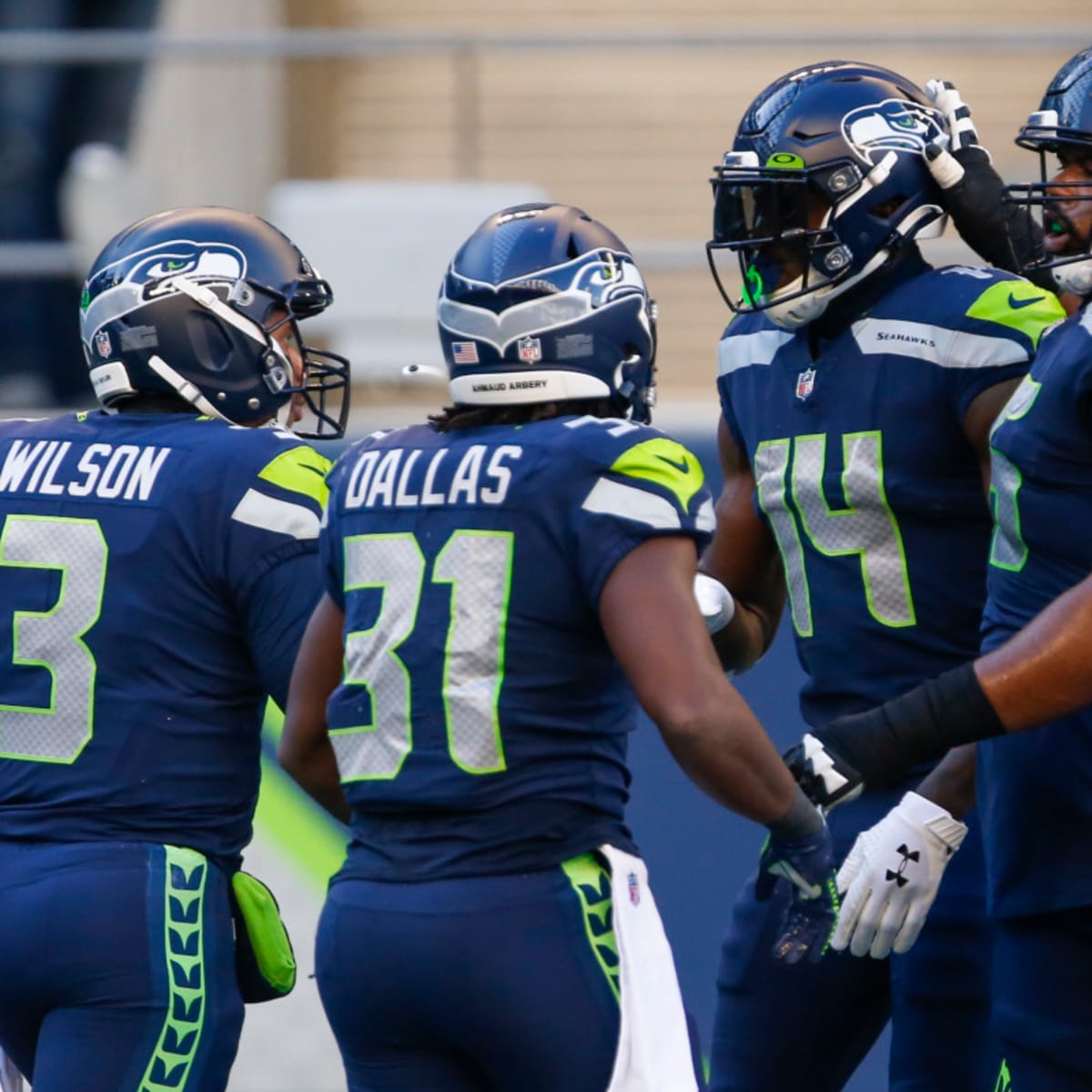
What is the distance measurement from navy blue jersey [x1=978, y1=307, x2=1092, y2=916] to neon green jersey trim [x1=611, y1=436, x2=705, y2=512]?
1.72 ft

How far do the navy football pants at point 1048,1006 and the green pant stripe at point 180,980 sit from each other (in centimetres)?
118

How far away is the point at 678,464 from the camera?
9.78 ft

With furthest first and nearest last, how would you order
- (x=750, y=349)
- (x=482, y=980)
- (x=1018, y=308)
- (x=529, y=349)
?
(x=750, y=349) < (x=1018, y=308) < (x=529, y=349) < (x=482, y=980)

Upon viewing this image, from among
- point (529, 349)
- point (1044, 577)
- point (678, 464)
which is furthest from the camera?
point (1044, 577)

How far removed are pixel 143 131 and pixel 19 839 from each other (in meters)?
3.45

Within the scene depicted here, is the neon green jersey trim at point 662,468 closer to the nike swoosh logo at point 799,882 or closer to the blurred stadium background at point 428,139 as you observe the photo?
the nike swoosh logo at point 799,882

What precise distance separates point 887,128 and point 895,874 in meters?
1.25

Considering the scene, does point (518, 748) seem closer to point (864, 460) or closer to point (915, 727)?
point (915, 727)

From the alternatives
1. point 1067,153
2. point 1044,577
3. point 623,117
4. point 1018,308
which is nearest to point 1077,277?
point 1067,153

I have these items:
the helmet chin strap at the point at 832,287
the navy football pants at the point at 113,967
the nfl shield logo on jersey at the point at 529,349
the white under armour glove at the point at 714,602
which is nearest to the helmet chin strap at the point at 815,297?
the helmet chin strap at the point at 832,287

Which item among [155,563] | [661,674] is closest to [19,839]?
[155,563]

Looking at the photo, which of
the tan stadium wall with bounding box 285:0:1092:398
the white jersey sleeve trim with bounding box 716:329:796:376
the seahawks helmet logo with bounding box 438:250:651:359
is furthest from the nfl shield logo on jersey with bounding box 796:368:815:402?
the tan stadium wall with bounding box 285:0:1092:398

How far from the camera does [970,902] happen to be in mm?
3592

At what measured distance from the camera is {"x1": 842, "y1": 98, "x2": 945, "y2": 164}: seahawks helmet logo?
3654mm
